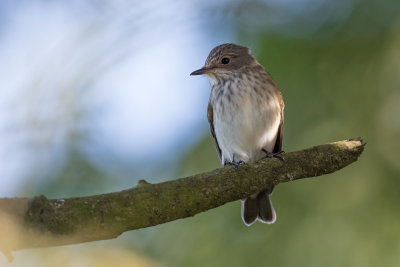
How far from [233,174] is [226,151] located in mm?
1831

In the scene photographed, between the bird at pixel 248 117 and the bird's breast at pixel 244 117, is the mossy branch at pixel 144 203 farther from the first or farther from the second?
the bird's breast at pixel 244 117

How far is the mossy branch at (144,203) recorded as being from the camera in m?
2.62

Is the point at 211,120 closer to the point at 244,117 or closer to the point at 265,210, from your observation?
the point at 244,117

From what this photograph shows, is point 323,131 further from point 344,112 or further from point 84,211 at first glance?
point 84,211

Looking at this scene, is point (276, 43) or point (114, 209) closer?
point (114, 209)

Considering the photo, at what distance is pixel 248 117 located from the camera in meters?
5.01

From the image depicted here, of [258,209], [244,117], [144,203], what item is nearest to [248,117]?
[244,117]

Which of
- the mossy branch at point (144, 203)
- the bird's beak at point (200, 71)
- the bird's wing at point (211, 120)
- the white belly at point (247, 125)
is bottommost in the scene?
the mossy branch at point (144, 203)

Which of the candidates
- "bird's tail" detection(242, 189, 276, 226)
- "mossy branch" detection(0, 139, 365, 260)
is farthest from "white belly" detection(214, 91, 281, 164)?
"mossy branch" detection(0, 139, 365, 260)

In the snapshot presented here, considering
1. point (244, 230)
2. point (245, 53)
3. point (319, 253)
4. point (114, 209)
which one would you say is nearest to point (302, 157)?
point (319, 253)

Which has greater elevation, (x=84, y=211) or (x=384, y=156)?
(x=384, y=156)

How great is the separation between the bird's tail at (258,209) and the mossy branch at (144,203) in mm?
989

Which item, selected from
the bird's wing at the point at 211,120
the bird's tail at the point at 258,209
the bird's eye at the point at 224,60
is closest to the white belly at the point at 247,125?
the bird's wing at the point at 211,120

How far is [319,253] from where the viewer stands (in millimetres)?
4145
